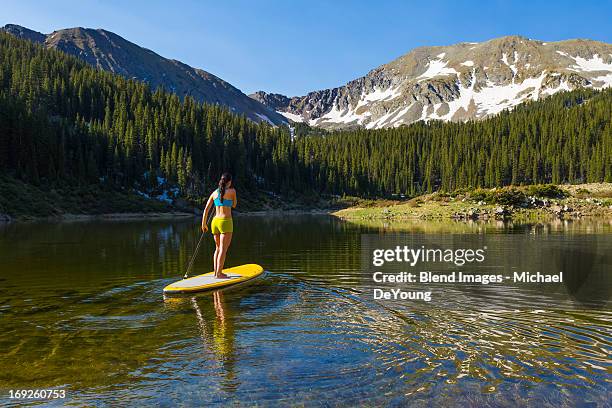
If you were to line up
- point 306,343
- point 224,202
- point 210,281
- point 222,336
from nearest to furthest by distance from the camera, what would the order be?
point 306,343 < point 222,336 < point 210,281 < point 224,202

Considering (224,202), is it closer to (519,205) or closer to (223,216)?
(223,216)

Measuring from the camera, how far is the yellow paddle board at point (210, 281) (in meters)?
14.5

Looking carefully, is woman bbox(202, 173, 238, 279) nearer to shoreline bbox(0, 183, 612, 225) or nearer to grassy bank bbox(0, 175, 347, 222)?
shoreline bbox(0, 183, 612, 225)

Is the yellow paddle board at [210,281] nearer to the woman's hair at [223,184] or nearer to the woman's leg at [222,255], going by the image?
the woman's leg at [222,255]

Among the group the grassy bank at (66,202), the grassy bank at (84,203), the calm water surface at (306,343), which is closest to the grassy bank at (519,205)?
the grassy bank at (84,203)

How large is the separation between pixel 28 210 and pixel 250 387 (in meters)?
83.0

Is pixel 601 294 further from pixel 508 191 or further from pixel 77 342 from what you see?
pixel 508 191

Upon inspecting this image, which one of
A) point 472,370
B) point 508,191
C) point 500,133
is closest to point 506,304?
point 472,370

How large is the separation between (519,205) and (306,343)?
80.0 metres

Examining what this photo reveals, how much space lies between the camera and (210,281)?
15594 mm

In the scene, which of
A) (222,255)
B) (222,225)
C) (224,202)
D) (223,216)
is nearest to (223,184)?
(224,202)

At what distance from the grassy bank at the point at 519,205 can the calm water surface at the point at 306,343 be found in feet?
195

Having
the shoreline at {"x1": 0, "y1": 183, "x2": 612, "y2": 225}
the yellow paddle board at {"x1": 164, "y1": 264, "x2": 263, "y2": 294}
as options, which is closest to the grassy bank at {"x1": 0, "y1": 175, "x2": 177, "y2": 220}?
the shoreline at {"x1": 0, "y1": 183, "x2": 612, "y2": 225}

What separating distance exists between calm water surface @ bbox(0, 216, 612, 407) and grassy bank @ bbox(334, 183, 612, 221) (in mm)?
59384
